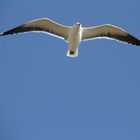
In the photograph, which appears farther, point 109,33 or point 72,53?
point 109,33

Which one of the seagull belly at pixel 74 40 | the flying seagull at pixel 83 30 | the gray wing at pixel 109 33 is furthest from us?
the gray wing at pixel 109 33

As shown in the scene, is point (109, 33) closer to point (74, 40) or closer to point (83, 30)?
→ point (83, 30)

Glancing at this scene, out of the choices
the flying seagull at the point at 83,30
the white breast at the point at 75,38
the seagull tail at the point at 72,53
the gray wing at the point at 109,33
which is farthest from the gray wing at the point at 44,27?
the seagull tail at the point at 72,53

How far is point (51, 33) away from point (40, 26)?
362 millimetres

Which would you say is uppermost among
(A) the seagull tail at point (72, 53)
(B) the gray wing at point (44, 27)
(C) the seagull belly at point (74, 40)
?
(B) the gray wing at point (44, 27)

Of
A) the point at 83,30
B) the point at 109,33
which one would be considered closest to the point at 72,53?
the point at 83,30

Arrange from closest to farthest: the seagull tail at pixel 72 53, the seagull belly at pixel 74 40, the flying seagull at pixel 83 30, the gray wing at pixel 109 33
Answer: the seagull tail at pixel 72 53, the seagull belly at pixel 74 40, the flying seagull at pixel 83 30, the gray wing at pixel 109 33

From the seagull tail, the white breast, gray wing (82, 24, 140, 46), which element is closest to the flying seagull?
gray wing (82, 24, 140, 46)

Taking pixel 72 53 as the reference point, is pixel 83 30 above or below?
above

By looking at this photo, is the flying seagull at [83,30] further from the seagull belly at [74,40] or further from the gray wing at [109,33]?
the seagull belly at [74,40]

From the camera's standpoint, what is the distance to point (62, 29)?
12.4 m

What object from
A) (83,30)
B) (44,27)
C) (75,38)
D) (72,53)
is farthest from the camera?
(44,27)

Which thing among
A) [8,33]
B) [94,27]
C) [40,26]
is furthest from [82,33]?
[8,33]

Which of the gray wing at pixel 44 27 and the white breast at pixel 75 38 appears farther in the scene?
the gray wing at pixel 44 27
